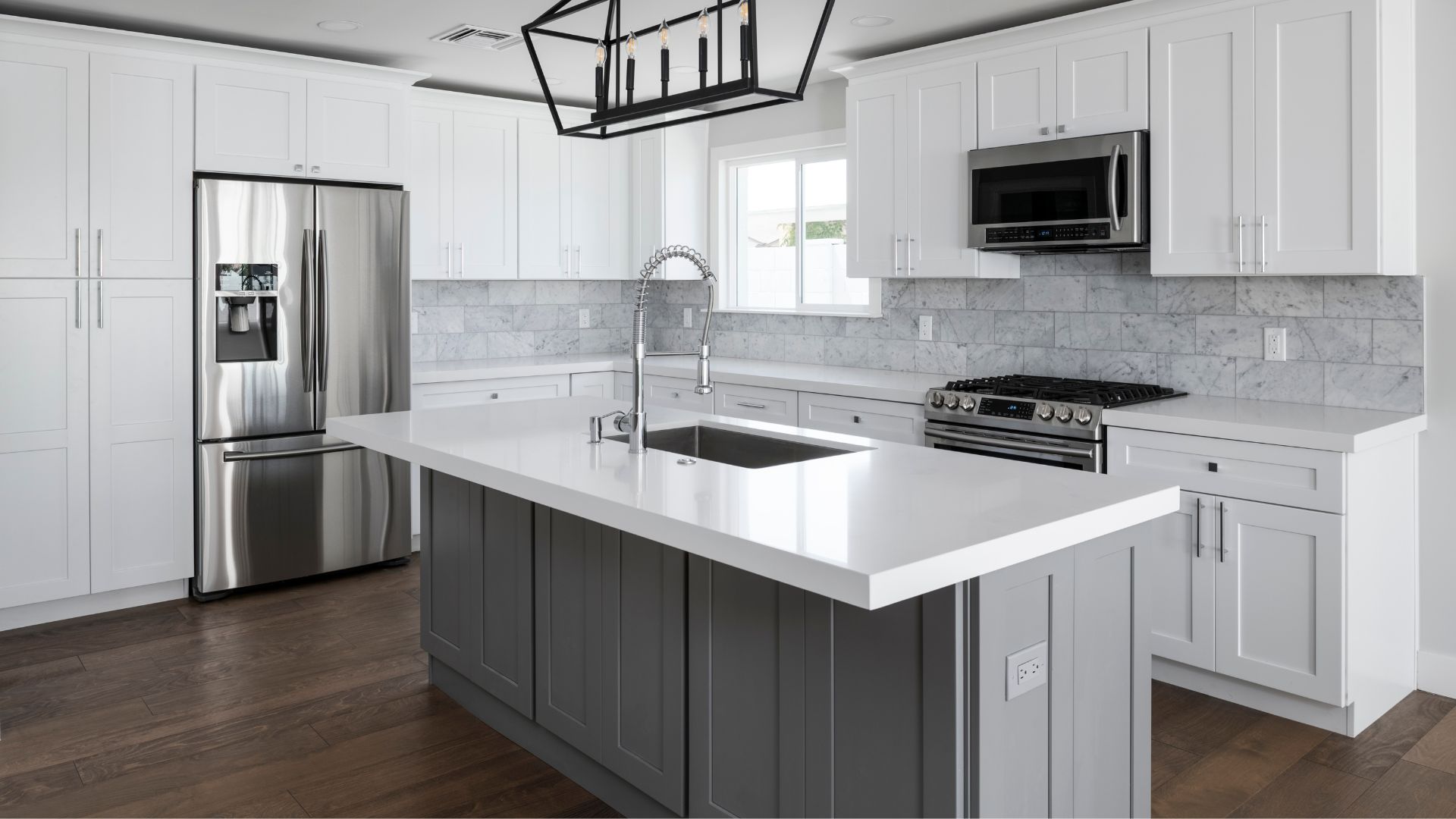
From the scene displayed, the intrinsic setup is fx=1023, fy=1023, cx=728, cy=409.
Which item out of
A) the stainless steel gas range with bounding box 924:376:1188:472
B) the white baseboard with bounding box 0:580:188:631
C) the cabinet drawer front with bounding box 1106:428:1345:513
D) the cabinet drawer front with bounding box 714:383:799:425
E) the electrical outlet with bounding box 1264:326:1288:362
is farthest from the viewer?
the cabinet drawer front with bounding box 714:383:799:425

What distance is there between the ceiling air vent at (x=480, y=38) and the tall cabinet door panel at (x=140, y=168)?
3.52 feet

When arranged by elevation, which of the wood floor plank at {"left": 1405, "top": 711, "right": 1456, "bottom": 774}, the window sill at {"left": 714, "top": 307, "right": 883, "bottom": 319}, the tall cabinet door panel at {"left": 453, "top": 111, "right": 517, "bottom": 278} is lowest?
the wood floor plank at {"left": 1405, "top": 711, "right": 1456, "bottom": 774}

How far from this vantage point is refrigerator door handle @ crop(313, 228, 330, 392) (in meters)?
4.55

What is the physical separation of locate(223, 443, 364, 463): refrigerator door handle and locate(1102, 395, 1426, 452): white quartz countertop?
3119mm

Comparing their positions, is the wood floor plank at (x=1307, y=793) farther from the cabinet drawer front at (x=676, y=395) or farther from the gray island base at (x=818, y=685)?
the cabinet drawer front at (x=676, y=395)

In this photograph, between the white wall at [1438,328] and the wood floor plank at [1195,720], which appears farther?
the white wall at [1438,328]

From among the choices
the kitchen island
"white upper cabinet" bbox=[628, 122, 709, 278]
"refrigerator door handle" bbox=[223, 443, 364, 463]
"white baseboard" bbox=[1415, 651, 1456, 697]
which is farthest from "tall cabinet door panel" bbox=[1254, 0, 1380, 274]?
"refrigerator door handle" bbox=[223, 443, 364, 463]

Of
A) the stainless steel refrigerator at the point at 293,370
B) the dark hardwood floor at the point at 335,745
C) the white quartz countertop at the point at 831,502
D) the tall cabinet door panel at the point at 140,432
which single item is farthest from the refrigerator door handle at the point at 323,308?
the white quartz countertop at the point at 831,502

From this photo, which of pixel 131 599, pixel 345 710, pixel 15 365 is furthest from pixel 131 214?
pixel 345 710

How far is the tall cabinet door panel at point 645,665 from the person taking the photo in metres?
2.35

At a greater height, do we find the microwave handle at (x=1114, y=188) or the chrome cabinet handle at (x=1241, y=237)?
the microwave handle at (x=1114, y=188)

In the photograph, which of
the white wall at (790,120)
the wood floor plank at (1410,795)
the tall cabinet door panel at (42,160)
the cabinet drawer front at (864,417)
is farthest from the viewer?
the white wall at (790,120)

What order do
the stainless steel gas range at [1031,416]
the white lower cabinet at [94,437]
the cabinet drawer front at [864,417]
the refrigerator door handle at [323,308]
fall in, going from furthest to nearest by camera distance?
the refrigerator door handle at [323,308], the cabinet drawer front at [864,417], the white lower cabinet at [94,437], the stainless steel gas range at [1031,416]

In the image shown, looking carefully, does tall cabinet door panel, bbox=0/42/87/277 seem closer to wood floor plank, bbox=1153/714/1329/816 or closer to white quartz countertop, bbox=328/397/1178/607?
white quartz countertop, bbox=328/397/1178/607
